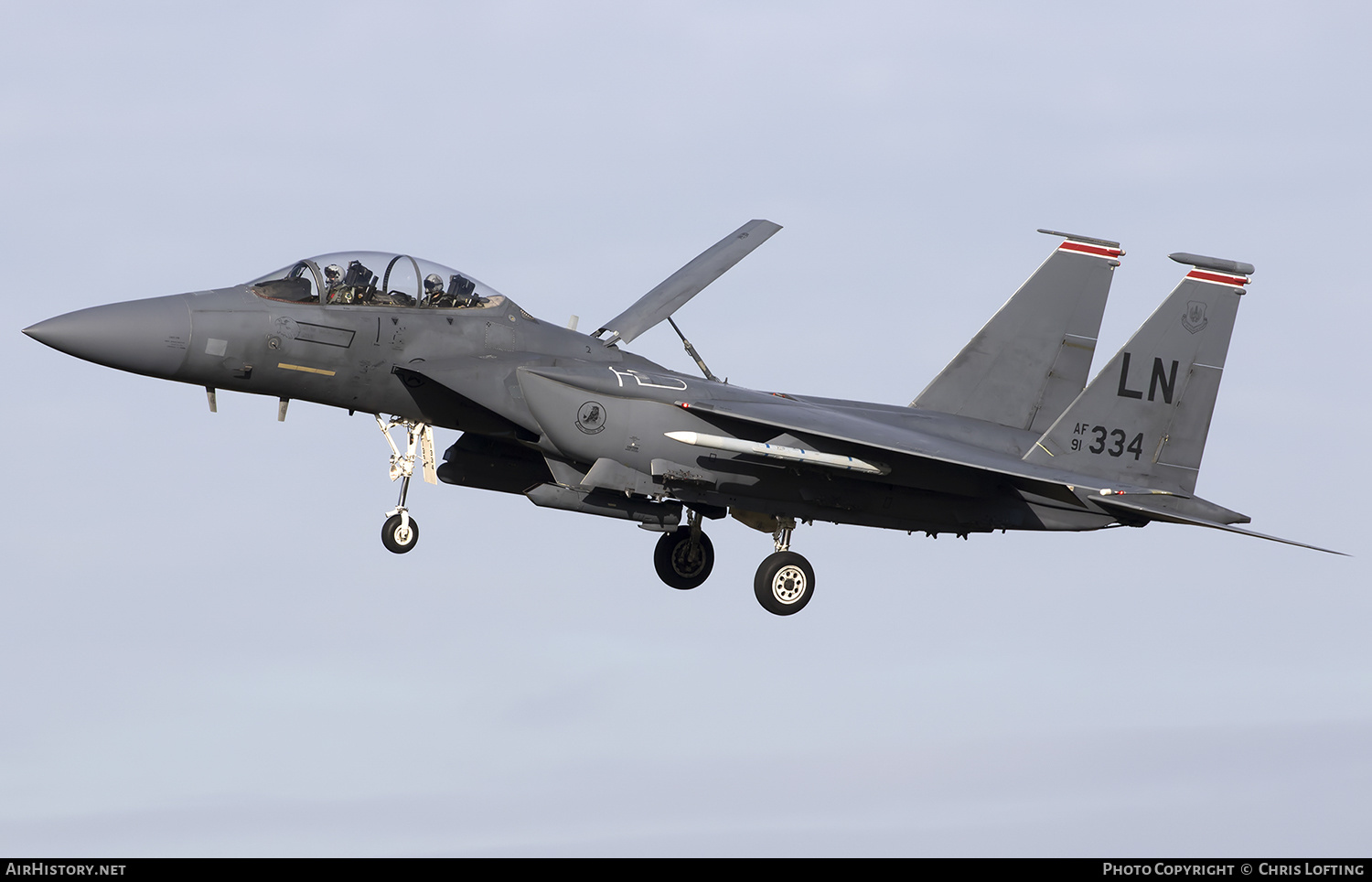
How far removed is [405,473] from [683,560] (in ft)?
14.5

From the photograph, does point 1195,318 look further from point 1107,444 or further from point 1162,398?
point 1107,444

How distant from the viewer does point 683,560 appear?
2275 cm

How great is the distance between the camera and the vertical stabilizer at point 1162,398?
2131 centimetres

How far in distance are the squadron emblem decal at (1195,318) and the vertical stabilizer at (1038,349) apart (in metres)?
2.68

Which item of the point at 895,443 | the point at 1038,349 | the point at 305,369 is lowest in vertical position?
the point at 305,369

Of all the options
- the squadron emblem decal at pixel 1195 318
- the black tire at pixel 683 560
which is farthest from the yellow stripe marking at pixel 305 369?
the squadron emblem decal at pixel 1195 318

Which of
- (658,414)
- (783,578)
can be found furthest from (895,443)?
(658,414)

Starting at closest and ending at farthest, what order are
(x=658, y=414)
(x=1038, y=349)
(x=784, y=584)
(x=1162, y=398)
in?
(x=658, y=414) < (x=784, y=584) < (x=1162, y=398) < (x=1038, y=349)

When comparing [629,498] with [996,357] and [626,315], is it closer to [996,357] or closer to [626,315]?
[626,315]

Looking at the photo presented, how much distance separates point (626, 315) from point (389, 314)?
12.4 ft

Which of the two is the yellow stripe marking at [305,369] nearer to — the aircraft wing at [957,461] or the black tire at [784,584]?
the aircraft wing at [957,461]

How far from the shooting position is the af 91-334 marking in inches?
837

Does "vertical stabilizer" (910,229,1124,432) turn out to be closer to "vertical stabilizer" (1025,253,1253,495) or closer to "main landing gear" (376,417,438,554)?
"vertical stabilizer" (1025,253,1253,495)

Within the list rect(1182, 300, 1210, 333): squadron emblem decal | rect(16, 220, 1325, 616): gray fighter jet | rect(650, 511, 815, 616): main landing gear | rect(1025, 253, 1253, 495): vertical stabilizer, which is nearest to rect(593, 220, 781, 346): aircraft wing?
rect(16, 220, 1325, 616): gray fighter jet
